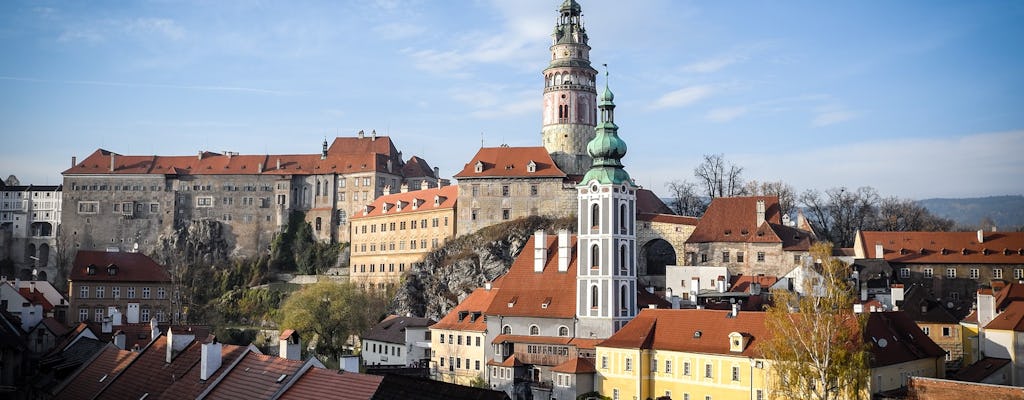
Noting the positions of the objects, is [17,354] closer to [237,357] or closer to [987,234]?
[237,357]

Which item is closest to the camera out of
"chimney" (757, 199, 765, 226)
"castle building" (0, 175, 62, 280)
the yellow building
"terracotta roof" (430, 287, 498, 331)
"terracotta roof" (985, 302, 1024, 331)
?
"terracotta roof" (985, 302, 1024, 331)

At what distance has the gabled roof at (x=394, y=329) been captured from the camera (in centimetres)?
6272

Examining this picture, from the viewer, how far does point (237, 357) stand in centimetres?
2806

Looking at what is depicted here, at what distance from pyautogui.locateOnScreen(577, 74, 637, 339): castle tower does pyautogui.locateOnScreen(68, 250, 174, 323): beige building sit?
26.1 meters

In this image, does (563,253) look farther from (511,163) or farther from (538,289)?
(511,163)

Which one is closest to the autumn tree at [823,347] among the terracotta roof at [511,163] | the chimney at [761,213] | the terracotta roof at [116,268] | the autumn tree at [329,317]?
the chimney at [761,213]

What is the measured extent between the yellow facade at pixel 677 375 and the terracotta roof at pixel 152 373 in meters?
21.6

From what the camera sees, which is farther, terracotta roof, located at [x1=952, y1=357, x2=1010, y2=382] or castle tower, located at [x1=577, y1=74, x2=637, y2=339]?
castle tower, located at [x1=577, y1=74, x2=637, y2=339]

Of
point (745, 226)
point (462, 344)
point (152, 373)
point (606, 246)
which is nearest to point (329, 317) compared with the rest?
point (462, 344)

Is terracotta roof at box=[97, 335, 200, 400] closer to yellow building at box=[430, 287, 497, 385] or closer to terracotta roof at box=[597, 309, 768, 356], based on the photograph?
terracotta roof at box=[597, 309, 768, 356]

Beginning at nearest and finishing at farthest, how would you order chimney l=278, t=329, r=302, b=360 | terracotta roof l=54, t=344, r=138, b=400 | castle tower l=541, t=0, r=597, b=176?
chimney l=278, t=329, r=302, b=360 < terracotta roof l=54, t=344, r=138, b=400 < castle tower l=541, t=0, r=597, b=176

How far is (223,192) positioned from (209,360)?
80826mm

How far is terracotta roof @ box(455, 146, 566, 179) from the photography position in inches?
3211

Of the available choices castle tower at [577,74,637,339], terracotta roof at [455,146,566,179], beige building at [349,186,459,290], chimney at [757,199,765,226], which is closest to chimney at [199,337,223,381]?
castle tower at [577,74,637,339]
